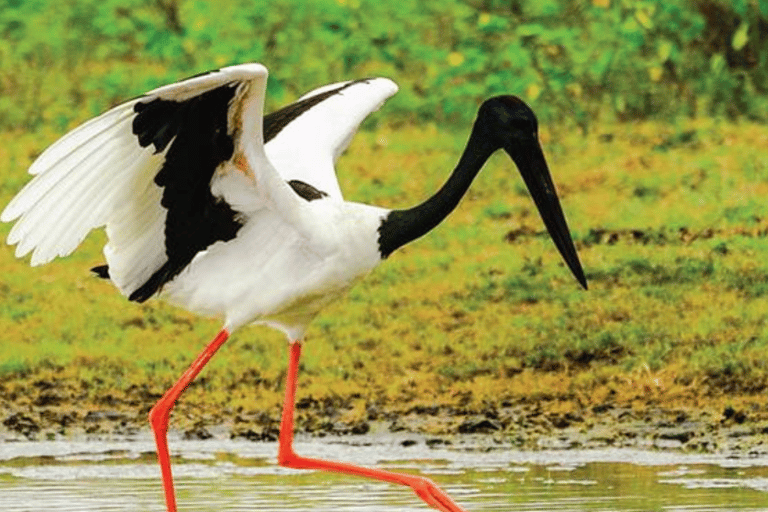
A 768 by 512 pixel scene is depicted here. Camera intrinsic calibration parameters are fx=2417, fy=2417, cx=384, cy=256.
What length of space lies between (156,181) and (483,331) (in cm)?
291

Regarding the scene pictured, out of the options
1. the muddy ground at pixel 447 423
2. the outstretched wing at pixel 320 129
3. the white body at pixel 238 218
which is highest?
the outstretched wing at pixel 320 129

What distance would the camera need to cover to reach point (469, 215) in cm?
1179

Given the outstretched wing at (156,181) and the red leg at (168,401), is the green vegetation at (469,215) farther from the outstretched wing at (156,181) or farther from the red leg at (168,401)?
the outstretched wing at (156,181)

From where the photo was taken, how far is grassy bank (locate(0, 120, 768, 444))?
29.7 feet

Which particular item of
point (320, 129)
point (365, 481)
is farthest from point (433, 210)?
point (365, 481)

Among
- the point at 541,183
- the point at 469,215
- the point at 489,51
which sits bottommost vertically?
the point at 541,183

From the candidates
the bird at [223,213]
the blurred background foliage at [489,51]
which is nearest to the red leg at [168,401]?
the bird at [223,213]

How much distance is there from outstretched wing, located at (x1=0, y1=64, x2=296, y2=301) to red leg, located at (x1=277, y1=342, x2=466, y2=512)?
579 mm

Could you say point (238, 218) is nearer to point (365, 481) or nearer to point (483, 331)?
point (365, 481)

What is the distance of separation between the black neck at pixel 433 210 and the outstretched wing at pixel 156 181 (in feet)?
1.11

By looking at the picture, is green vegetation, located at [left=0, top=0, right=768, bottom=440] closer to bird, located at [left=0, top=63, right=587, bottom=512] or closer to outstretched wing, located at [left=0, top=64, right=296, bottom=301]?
bird, located at [left=0, top=63, right=587, bottom=512]

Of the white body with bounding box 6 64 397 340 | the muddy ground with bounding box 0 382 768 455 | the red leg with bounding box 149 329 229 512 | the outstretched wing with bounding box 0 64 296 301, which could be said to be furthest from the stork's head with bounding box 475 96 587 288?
the muddy ground with bounding box 0 382 768 455

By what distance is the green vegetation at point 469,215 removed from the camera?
9266 millimetres

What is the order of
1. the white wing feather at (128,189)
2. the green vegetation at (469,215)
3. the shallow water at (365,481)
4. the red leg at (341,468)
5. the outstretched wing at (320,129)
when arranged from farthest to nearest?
the green vegetation at (469,215) → the outstretched wing at (320,129) → the shallow water at (365,481) → the red leg at (341,468) → the white wing feather at (128,189)
